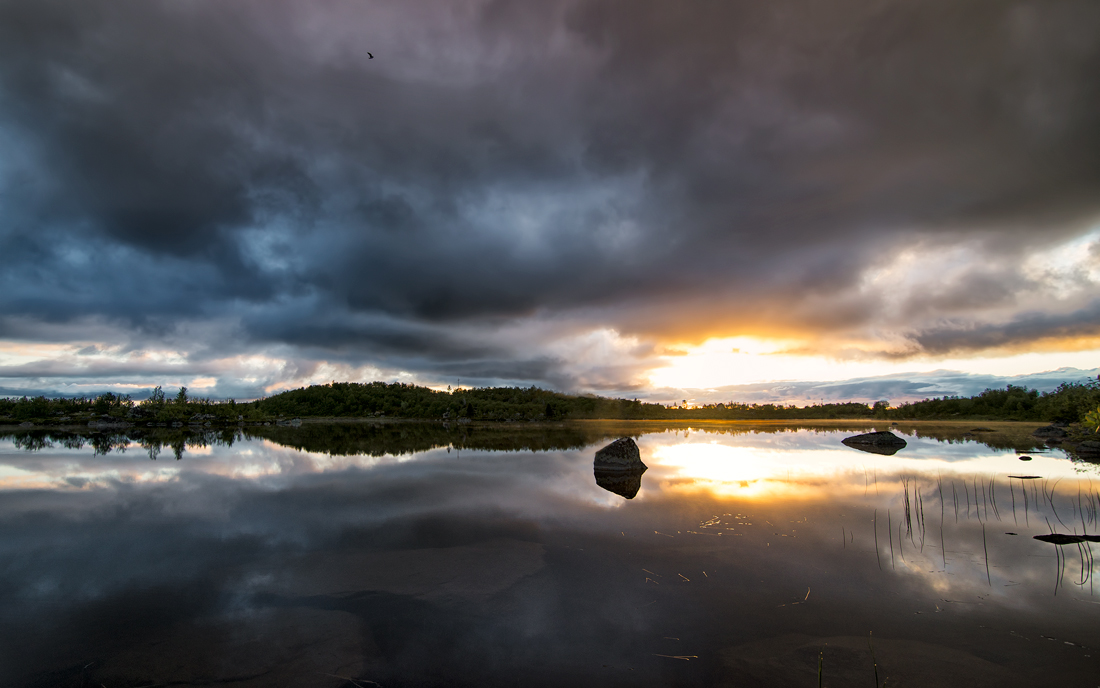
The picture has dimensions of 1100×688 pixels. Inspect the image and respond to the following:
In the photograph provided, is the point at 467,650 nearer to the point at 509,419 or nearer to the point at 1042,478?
the point at 1042,478

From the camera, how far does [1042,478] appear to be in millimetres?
16828

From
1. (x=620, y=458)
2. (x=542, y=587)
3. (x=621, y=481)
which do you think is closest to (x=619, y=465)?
(x=620, y=458)

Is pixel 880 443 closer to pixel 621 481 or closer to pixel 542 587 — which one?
pixel 621 481

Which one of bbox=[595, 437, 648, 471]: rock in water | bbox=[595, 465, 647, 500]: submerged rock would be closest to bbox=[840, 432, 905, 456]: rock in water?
bbox=[595, 437, 648, 471]: rock in water

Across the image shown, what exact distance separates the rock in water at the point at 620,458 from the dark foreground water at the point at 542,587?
3641 millimetres

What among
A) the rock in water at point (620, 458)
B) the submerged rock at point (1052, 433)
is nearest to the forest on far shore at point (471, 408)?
the submerged rock at point (1052, 433)

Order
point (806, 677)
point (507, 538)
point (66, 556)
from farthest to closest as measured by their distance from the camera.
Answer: point (507, 538)
point (66, 556)
point (806, 677)

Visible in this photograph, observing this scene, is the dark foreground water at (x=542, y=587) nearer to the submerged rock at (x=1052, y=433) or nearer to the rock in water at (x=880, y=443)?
the rock in water at (x=880, y=443)

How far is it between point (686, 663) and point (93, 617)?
301 inches

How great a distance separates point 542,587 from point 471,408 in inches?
4404

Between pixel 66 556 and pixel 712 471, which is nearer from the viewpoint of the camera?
pixel 66 556

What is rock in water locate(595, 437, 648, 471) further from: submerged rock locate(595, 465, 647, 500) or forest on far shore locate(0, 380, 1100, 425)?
forest on far shore locate(0, 380, 1100, 425)

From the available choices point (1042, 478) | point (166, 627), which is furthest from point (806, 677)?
point (1042, 478)

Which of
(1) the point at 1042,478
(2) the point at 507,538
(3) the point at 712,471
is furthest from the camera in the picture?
(3) the point at 712,471
